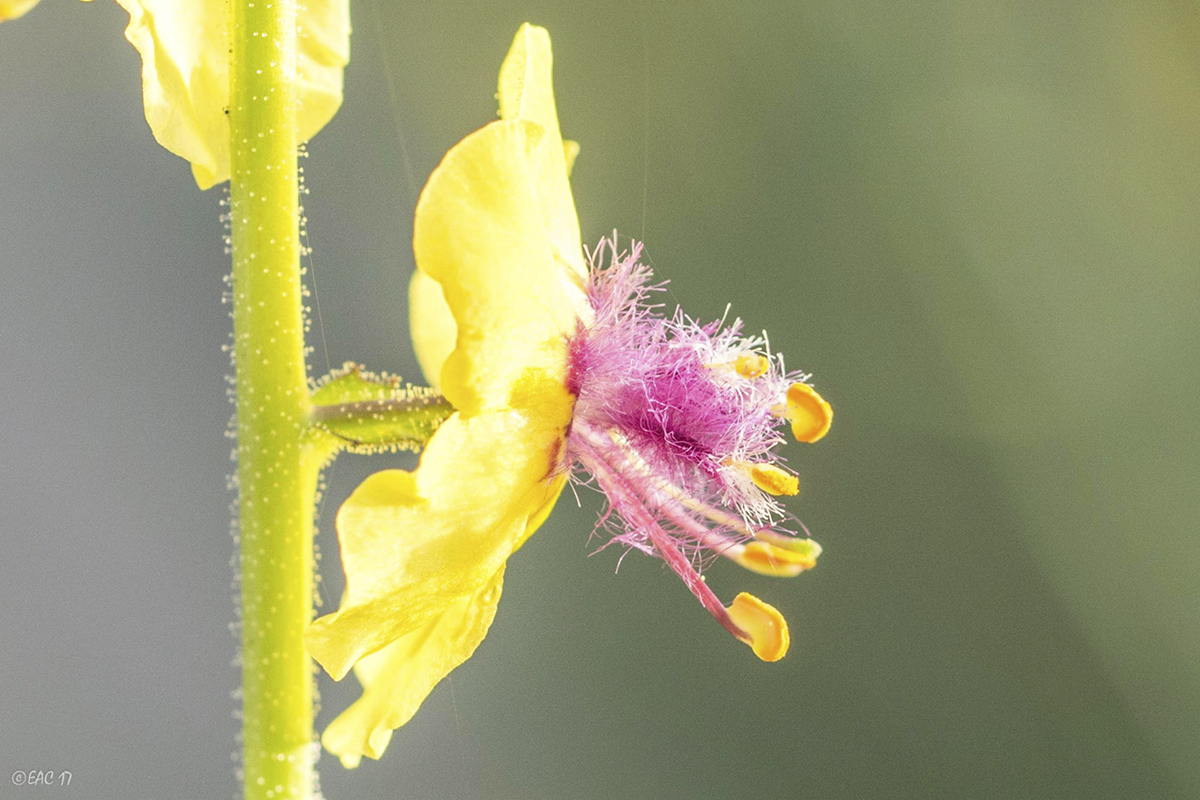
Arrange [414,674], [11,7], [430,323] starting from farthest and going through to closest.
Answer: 1. [430,323]
2. [414,674]
3. [11,7]

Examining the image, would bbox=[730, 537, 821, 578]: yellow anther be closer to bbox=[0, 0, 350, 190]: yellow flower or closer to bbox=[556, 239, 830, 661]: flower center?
bbox=[556, 239, 830, 661]: flower center

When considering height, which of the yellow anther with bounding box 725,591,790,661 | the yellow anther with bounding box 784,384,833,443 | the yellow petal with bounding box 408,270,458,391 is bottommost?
the yellow anther with bounding box 725,591,790,661

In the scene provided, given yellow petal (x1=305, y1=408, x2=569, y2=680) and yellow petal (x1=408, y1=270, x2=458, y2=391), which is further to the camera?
yellow petal (x1=408, y1=270, x2=458, y2=391)

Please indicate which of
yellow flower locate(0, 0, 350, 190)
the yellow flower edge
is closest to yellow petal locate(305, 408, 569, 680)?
the yellow flower edge

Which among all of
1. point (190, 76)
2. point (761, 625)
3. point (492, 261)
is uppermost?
point (190, 76)

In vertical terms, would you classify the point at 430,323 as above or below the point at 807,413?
above

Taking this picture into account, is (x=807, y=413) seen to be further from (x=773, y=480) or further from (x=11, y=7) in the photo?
(x=11, y=7)

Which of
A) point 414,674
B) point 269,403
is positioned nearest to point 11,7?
point 269,403

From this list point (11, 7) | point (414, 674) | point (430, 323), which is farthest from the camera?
point (430, 323)
